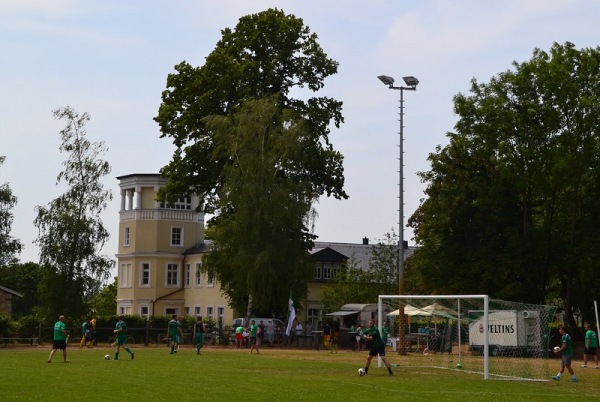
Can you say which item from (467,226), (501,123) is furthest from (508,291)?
(501,123)

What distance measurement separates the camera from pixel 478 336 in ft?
120

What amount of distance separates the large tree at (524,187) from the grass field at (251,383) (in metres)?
17.2

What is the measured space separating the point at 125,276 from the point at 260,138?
30735 millimetres

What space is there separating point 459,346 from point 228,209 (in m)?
26.6

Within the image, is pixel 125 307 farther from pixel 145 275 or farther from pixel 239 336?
pixel 239 336

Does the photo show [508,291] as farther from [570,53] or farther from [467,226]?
[570,53]

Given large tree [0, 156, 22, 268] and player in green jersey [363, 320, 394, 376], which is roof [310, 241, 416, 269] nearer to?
large tree [0, 156, 22, 268]

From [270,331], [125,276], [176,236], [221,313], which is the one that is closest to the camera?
[270,331]

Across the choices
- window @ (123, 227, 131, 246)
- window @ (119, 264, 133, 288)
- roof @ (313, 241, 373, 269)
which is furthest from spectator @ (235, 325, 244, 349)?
roof @ (313, 241, 373, 269)

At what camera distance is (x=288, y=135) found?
5872 cm

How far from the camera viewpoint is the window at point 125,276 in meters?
85.2

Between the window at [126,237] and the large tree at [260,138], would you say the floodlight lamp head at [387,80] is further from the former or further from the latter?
the window at [126,237]

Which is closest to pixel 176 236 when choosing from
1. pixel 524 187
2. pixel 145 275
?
pixel 145 275

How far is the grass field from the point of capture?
22562 millimetres
